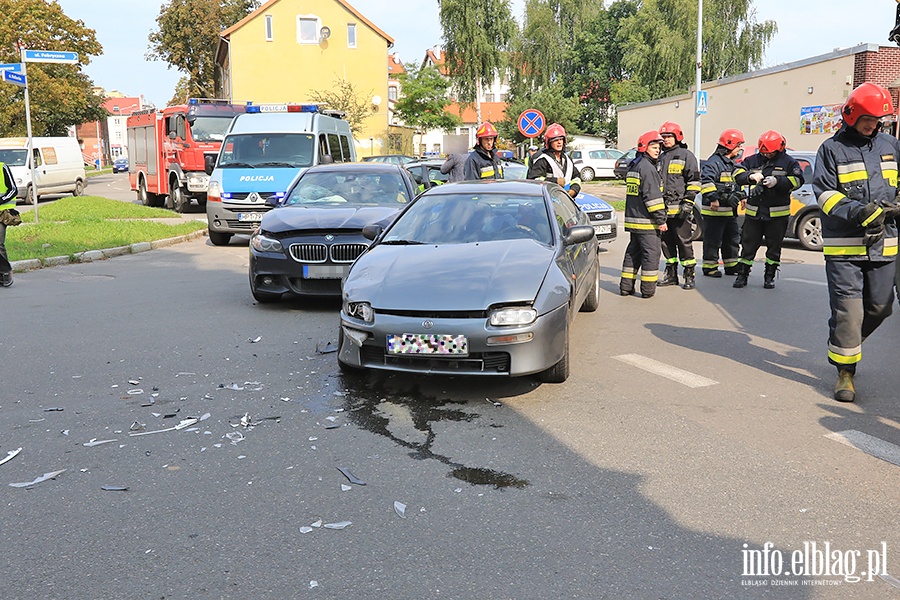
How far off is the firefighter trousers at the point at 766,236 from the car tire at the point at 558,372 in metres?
5.52

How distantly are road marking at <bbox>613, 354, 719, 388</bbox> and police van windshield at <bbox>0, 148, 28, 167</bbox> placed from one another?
28.0 meters

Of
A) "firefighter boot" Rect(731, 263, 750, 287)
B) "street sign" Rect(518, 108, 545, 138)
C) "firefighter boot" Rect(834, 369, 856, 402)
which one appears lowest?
"firefighter boot" Rect(834, 369, 856, 402)

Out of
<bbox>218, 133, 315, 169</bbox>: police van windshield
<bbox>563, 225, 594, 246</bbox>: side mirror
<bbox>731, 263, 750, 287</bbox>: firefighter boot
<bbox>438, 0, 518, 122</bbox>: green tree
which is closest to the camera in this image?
<bbox>563, 225, 594, 246</bbox>: side mirror

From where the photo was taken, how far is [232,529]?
12.3 ft

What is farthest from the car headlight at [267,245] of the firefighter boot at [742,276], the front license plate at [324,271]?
the firefighter boot at [742,276]

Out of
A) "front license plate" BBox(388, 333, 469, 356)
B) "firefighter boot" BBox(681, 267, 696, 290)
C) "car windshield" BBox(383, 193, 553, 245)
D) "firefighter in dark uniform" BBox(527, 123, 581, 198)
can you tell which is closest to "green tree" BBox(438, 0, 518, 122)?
"firefighter in dark uniform" BBox(527, 123, 581, 198)

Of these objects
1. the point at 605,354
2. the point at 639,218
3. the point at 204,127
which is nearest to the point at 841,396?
the point at 605,354

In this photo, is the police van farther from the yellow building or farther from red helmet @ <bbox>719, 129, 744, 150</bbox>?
the yellow building

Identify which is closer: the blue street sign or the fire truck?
the blue street sign

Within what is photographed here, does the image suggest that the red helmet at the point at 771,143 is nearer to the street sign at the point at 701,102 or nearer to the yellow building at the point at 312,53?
the street sign at the point at 701,102

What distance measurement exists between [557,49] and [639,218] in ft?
177

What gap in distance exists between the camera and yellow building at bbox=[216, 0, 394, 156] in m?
49.5

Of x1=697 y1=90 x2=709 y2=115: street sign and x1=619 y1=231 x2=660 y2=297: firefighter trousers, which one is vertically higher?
x1=697 y1=90 x2=709 y2=115: street sign

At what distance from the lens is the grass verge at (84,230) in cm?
1433
